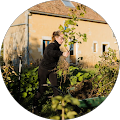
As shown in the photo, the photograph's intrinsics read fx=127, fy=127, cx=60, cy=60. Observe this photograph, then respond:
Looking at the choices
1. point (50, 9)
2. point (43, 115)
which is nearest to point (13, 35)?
point (50, 9)

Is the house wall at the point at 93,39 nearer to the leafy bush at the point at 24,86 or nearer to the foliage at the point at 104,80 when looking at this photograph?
the leafy bush at the point at 24,86

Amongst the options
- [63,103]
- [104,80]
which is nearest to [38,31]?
Answer: [104,80]

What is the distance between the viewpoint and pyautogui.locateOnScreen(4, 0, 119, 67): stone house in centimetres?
853

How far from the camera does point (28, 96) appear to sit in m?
3.56

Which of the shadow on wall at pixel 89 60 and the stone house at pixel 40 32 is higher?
the stone house at pixel 40 32

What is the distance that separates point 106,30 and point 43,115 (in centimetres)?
1086

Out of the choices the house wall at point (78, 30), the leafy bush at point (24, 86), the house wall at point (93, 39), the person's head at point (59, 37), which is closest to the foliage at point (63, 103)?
the person's head at point (59, 37)

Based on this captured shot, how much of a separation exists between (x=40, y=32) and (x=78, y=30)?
10.7ft

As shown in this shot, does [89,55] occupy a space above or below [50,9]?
below

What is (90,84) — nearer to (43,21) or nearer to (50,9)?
(43,21)

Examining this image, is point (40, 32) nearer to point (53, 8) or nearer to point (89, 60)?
point (53, 8)

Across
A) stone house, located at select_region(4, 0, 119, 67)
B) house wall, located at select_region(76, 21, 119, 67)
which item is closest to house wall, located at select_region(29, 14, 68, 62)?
stone house, located at select_region(4, 0, 119, 67)

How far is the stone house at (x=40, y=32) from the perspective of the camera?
8531 mm

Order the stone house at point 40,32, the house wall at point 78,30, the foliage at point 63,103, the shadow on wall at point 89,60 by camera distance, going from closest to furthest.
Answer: the foliage at point 63,103 → the stone house at point 40,32 → the house wall at point 78,30 → the shadow on wall at point 89,60
